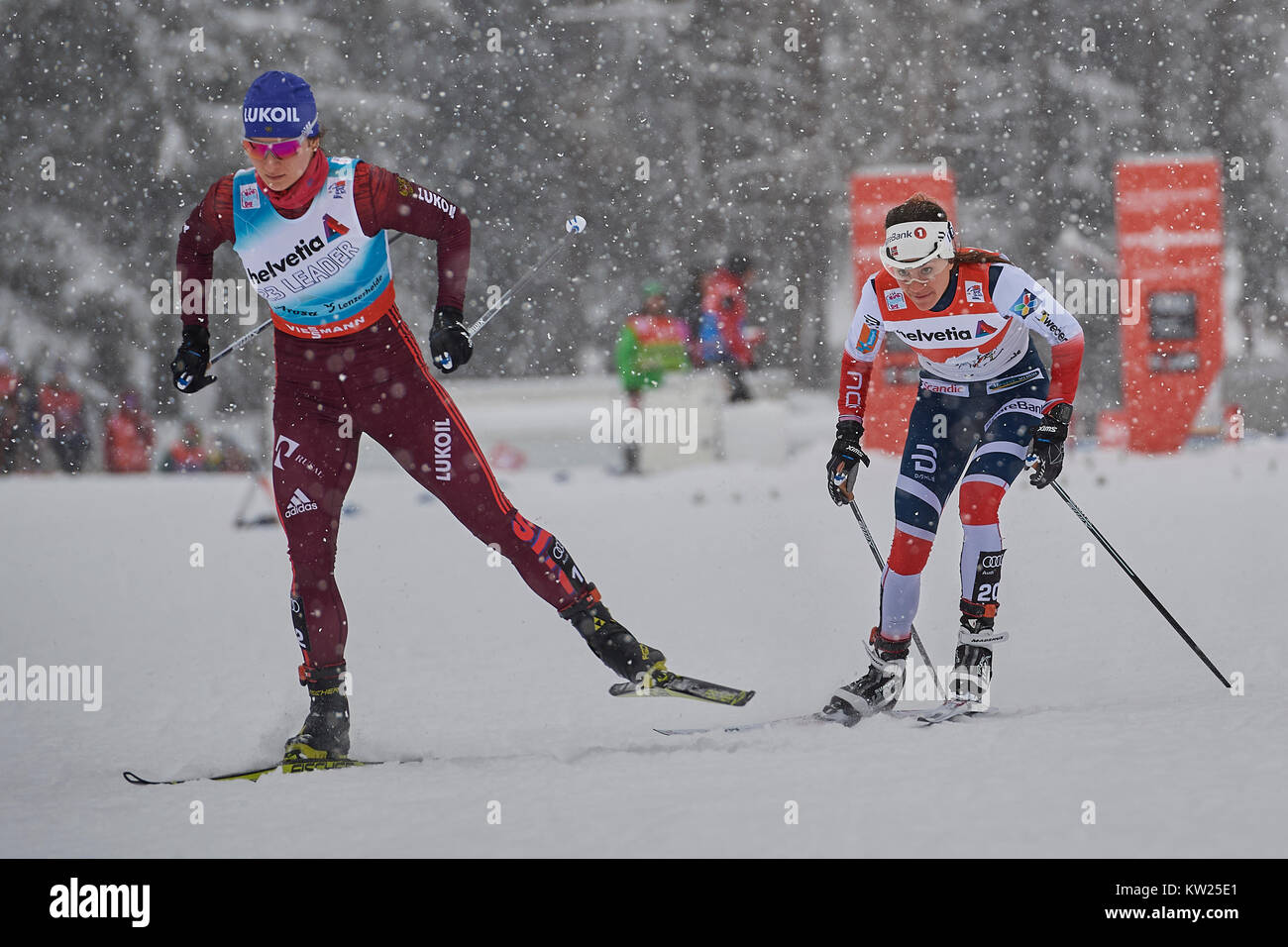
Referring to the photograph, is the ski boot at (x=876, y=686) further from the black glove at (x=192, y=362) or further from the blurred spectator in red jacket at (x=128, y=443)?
the blurred spectator in red jacket at (x=128, y=443)

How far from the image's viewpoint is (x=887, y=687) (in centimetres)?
480

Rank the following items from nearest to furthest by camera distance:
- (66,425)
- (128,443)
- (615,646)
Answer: (615,646), (66,425), (128,443)

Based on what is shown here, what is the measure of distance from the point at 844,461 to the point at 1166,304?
9.08 meters

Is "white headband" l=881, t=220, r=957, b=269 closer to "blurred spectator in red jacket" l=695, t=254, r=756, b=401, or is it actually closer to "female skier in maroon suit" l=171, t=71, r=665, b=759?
"female skier in maroon suit" l=171, t=71, r=665, b=759

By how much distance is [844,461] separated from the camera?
5008 millimetres

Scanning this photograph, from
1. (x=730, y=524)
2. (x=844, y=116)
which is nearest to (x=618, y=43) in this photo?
(x=844, y=116)

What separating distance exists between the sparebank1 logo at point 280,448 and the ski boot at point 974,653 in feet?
7.84

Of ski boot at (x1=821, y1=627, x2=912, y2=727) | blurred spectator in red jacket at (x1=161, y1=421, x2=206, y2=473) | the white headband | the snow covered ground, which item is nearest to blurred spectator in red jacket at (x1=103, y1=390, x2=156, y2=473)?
blurred spectator in red jacket at (x1=161, y1=421, x2=206, y2=473)

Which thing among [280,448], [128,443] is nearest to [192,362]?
[280,448]

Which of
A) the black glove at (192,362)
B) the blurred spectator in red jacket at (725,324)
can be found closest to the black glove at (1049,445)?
the black glove at (192,362)

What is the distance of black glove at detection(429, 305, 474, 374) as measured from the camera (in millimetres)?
4338

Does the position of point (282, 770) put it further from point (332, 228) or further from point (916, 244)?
point (916, 244)

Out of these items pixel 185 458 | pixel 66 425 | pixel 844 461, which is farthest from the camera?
pixel 185 458
